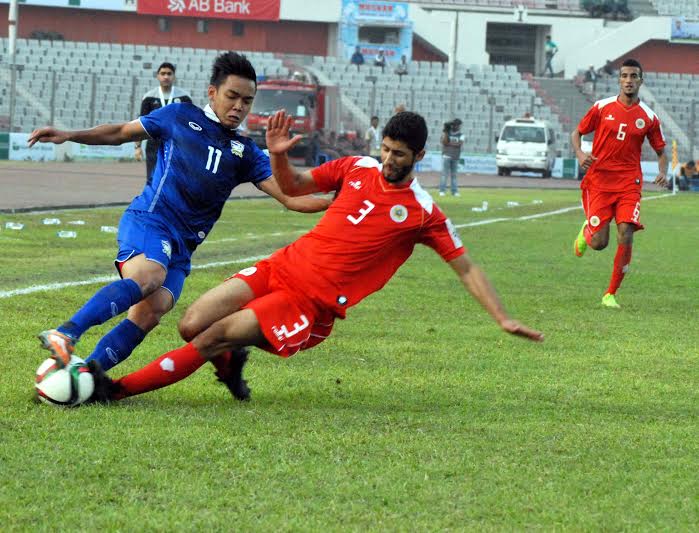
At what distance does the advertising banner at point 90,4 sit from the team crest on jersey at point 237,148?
56552 mm

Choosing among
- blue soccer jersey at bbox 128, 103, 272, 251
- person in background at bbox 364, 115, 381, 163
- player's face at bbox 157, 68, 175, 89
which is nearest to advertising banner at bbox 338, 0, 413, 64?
person in background at bbox 364, 115, 381, 163

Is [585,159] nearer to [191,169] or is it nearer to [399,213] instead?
[191,169]

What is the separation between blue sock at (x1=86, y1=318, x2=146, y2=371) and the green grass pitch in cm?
28

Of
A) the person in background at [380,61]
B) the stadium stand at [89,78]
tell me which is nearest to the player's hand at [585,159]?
the stadium stand at [89,78]

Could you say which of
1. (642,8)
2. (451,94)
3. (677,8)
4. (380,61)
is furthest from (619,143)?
(677,8)

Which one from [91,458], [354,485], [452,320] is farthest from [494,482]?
[452,320]

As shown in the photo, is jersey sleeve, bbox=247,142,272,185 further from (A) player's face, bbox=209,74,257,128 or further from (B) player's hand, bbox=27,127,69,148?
(B) player's hand, bbox=27,127,69,148

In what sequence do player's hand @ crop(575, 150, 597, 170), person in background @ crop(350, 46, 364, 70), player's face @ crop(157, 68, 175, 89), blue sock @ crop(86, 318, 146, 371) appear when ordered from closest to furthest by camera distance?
1. blue sock @ crop(86, 318, 146, 371)
2. player's hand @ crop(575, 150, 597, 170)
3. player's face @ crop(157, 68, 175, 89)
4. person in background @ crop(350, 46, 364, 70)

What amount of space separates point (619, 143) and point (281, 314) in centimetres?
694

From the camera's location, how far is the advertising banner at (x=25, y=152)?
1571 inches

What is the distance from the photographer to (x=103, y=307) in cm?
647

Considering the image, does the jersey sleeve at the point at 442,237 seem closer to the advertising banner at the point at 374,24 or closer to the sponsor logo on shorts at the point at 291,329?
the sponsor logo on shorts at the point at 291,329

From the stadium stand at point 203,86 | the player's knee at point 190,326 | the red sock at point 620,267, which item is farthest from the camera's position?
the stadium stand at point 203,86

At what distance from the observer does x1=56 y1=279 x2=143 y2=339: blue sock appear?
→ 639cm
